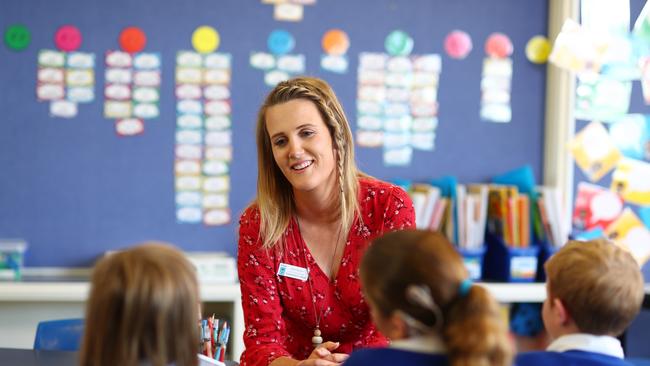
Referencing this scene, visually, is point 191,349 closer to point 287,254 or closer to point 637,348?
point 287,254

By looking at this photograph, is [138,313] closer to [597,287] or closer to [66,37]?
[597,287]

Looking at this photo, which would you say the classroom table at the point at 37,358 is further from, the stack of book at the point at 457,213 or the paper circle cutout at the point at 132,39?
the paper circle cutout at the point at 132,39

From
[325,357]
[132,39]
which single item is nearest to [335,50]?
[132,39]

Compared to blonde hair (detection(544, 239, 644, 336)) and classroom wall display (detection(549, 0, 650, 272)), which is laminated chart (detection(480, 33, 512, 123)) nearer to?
classroom wall display (detection(549, 0, 650, 272))

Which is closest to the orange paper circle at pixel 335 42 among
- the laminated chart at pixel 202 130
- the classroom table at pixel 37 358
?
the laminated chart at pixel 202 130

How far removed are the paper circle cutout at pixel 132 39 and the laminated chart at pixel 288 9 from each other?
547mm

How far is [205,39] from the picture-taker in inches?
138

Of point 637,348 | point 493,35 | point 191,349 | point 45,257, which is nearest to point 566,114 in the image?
point 493,35

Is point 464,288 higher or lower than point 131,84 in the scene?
lower

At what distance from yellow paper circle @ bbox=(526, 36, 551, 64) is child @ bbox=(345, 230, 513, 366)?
2.55 meters

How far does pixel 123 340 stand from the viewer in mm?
1257

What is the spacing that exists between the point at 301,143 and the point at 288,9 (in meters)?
1.67

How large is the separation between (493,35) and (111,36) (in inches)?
66.5

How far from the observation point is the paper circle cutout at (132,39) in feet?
11.3
